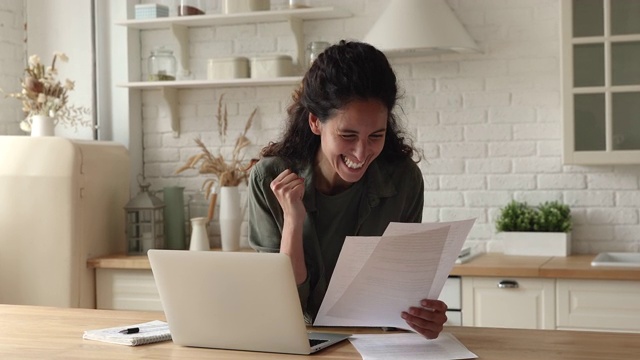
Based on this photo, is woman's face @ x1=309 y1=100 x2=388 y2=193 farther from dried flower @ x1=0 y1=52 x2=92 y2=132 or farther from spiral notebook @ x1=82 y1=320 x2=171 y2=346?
dried flower @ x1=0 y1=52 x2=92 y2=132

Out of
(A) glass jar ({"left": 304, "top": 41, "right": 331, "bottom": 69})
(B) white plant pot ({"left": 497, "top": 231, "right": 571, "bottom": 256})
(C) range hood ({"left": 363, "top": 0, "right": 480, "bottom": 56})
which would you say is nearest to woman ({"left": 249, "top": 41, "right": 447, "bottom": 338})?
(C) range hood ({"left": 363, "top": 0, "right": 480, "bottom": 56})

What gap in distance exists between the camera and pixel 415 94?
14.7 ft

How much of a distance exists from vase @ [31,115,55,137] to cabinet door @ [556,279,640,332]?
8.24 ft

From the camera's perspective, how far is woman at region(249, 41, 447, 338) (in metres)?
2.29

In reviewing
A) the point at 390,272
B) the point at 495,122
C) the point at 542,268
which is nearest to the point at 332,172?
the point at 390,272

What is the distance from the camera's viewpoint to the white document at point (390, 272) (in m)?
1.96

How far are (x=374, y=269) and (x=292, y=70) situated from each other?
2.72m

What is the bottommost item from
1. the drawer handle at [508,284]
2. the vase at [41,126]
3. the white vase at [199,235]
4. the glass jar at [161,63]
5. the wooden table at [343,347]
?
the drawer handle at [508,284]

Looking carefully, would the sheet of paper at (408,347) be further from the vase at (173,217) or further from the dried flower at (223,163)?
the vase at (173,217)

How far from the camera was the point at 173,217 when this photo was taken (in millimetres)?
4711

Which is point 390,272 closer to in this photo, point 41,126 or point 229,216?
point 229,216

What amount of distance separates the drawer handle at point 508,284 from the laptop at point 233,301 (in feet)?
5.90

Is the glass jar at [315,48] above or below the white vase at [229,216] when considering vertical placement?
above

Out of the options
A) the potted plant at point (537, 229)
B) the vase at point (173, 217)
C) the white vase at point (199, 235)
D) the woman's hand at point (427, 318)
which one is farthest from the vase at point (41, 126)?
the woman's hand at point (427, 318)
